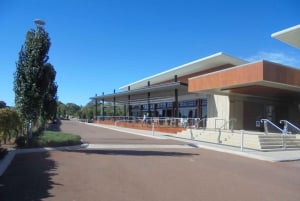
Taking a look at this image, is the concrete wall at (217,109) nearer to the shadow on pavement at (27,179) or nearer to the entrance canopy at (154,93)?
the entrance canopy at (154,93)

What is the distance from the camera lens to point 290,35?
2652cm

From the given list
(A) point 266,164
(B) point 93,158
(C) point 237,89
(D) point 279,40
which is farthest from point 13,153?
(D) point 279,40

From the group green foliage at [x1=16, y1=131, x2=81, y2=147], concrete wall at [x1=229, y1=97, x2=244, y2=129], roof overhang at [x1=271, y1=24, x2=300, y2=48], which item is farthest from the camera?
concrete wall at [x1=229, y1=97, x2=244, y2=129]

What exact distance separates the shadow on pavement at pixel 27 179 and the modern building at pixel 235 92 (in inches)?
564

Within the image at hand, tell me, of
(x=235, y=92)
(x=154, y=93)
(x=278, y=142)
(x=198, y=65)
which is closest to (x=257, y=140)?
(x=278, y=142)

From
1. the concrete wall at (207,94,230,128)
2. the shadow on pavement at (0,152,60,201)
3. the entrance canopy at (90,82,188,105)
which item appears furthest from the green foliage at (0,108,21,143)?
the entrance canopy at (90,82,188,105)

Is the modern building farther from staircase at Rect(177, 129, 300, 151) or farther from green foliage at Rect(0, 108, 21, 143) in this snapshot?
green foliage at Rect(0, 108, 21, 143)

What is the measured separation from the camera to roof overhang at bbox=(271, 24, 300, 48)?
1010 inches

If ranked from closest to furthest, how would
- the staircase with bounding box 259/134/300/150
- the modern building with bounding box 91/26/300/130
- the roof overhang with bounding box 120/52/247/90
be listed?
the staircase with bounding box 259/134/300/150
the modern building with bounding box 91/26/300/130
the roof overhang with bounding box 120/52/247/90

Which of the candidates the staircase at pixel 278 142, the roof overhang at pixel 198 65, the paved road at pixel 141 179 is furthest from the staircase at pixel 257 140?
the roof overhang at pixel 198 65

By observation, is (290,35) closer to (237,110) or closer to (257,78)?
(257,78)

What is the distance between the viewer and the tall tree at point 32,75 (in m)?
16.7

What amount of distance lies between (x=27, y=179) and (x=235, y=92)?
2218 centimetres

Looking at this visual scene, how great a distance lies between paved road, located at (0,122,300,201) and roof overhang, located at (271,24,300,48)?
13.8 metres
